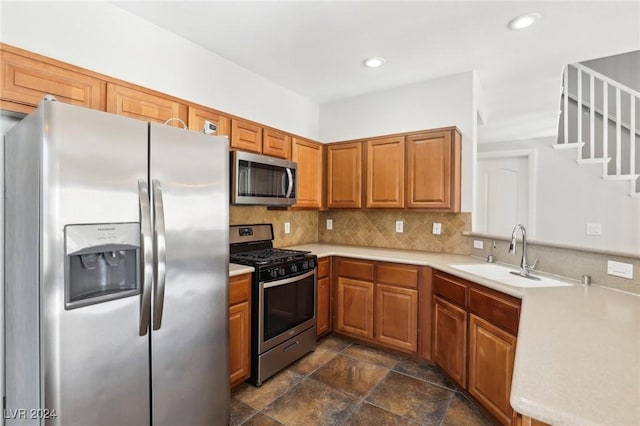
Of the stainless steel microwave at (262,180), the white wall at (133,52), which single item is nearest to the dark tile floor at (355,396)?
the stainless steel microwave at (262,180)

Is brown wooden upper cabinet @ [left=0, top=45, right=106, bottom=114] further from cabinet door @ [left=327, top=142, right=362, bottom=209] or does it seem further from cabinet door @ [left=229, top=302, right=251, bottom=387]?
cabinet door @ [left=327, top=142, right=362, bottom=209]

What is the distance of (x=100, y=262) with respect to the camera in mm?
1402

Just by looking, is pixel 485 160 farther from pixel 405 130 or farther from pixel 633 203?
pixel 405 130

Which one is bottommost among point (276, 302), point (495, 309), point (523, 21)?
point (276, 302)

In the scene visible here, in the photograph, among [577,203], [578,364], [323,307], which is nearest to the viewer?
[578,364]

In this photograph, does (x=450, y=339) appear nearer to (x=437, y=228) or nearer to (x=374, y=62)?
(x=437, y=228)

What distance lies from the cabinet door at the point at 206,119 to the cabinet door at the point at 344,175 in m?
1.34

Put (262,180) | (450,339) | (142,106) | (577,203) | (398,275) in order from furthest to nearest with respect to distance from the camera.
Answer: (577,203) → (398,275) → (262,180) → (450,339) → (142,106)

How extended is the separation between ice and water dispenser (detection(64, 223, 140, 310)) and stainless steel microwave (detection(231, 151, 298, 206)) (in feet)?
3.47

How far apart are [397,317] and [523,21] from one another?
2453 millimetres

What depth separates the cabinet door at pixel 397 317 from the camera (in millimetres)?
2713

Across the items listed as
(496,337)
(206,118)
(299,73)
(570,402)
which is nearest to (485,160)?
(299,73)

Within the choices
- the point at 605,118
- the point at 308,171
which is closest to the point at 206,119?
the point at 308,171

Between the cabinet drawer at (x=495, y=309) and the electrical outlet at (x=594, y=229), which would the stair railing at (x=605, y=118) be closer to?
the electrical outlet at (x=594, y=229)
